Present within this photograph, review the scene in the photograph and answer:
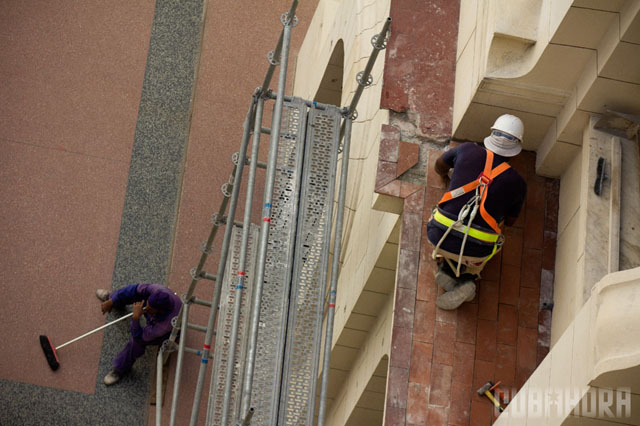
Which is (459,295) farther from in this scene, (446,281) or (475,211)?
(475,211)

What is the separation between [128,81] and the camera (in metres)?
15.5

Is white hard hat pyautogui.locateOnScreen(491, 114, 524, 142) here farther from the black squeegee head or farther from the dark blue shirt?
the black squeegee head

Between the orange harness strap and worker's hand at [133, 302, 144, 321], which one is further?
worker's hand at [133, 302, 144, 321]

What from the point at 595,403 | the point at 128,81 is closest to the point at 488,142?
the point at 595,403

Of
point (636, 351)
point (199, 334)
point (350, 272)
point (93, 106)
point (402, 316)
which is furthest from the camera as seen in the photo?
point (93, 106)

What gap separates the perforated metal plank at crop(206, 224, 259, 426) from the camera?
10.1 meters

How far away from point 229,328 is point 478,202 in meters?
3.43

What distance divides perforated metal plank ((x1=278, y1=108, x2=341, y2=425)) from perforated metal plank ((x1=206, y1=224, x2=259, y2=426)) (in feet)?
2.41

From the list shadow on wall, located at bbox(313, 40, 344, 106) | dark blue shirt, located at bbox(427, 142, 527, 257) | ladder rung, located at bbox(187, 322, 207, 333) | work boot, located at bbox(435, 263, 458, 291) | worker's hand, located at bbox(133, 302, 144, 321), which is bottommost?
ladder rung, located at bbox(187, 322, 207, 333)

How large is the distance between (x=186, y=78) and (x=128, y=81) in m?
0.92

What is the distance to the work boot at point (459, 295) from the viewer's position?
9039mm

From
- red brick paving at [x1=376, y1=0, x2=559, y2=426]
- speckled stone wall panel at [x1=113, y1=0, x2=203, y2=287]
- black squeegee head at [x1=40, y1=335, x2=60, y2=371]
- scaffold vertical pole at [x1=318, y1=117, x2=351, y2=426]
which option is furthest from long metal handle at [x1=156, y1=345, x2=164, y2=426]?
red brick paving at [x1=376, y1=0, x2=559, y2=426]

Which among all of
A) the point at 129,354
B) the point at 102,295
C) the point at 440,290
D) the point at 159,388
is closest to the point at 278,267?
the point at 440,290

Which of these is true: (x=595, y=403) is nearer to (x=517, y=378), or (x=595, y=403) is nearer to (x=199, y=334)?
(x=517, y=378)
